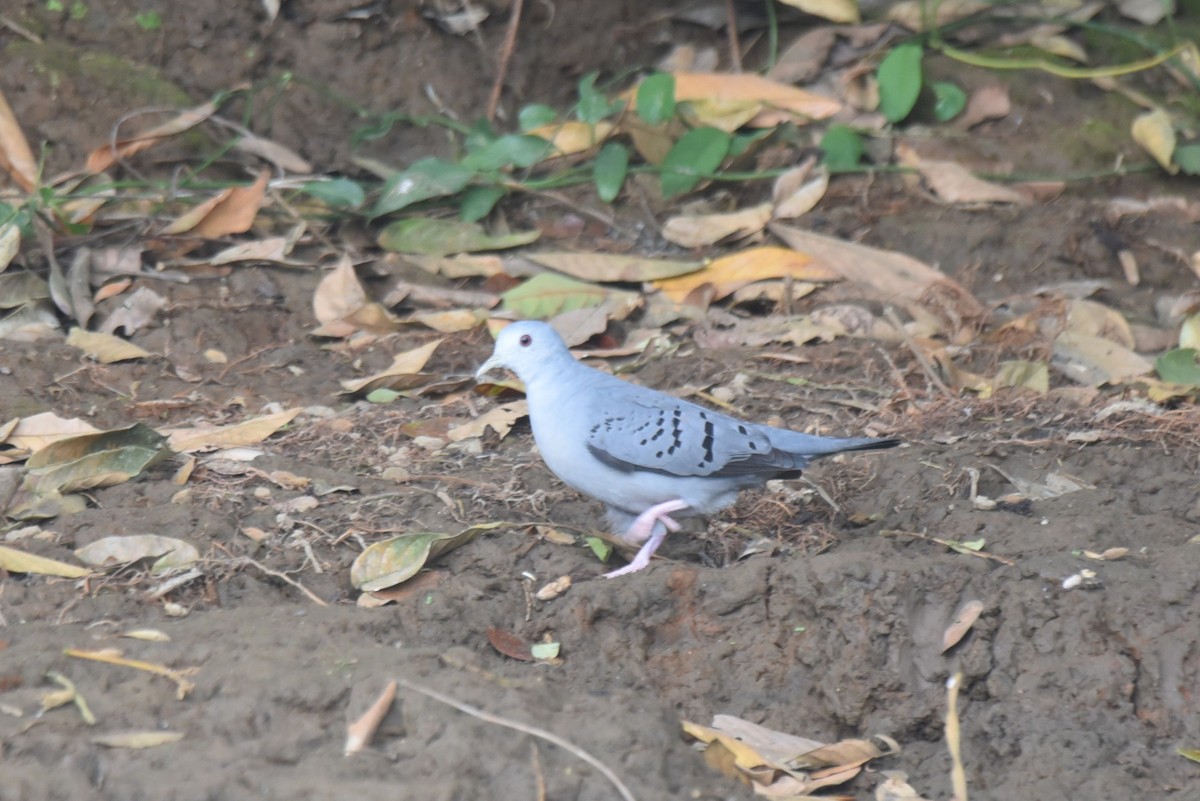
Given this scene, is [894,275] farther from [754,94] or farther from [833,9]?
[833,9]

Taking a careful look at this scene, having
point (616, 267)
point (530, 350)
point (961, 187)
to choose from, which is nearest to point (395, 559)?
point (530, 350)

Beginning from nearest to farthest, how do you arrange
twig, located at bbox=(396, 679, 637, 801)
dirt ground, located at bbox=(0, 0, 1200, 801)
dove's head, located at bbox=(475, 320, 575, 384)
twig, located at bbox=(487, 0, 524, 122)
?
twig, located at bbox=(396, 679, 637, 801) < dirt ground, located at bbox=(0, 0, 1200, 801) < dove's head, located at bbox=(475, 320, 575, 384) < twig, located at bbox=(487, 0, 524, 122)

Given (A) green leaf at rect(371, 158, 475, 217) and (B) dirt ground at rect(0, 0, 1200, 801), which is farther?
(A) green leaf at rect(371, 158, 475, 217)

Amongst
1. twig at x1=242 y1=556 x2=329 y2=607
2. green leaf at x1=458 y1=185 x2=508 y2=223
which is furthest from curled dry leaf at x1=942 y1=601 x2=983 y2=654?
green leaf at x1=458 y1=185 x2=508 y2=223

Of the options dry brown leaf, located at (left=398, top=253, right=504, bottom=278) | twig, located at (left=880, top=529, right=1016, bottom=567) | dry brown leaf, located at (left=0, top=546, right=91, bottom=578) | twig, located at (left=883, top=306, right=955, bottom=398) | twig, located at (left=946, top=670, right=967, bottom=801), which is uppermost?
dry brown leaf, located at (left=0, top=546, right=91, bottom=578)

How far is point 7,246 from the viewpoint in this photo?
5.55 metres

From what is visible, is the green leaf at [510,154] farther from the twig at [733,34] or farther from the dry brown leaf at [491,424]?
the dry brown leaf at [491,424]

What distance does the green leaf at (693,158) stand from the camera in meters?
6.49

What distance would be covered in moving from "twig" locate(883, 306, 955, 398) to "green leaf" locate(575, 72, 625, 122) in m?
1.73

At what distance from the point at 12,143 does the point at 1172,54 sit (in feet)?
17.3

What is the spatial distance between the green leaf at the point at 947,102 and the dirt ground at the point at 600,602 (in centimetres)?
113

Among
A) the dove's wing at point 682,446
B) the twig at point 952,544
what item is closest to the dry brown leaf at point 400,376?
the dove's wing at point 682,446

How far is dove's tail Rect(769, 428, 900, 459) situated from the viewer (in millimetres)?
4180

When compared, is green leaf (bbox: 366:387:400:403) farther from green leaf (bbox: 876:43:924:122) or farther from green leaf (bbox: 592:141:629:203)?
green leaf (bbox: 876:43:924:122)
